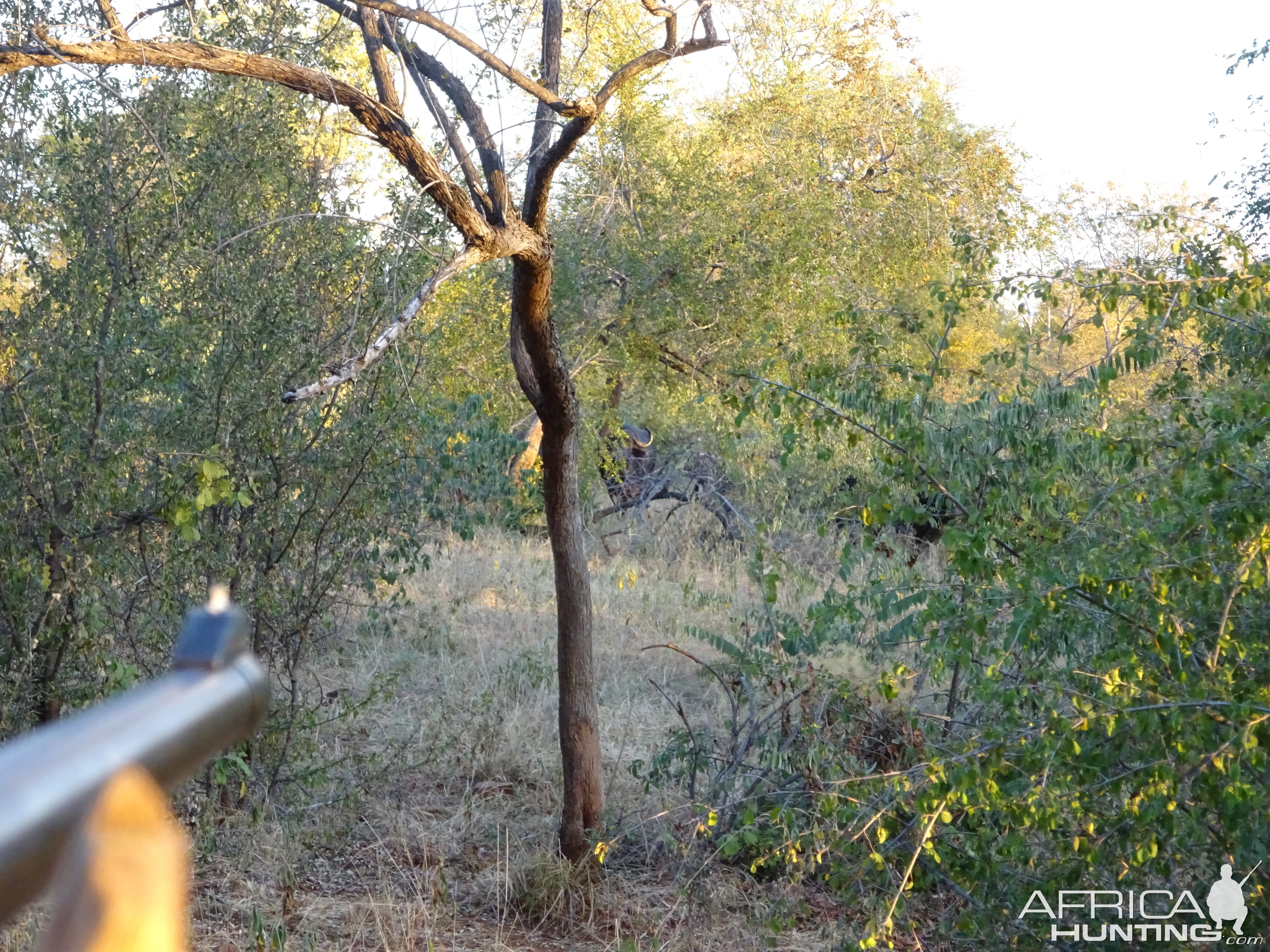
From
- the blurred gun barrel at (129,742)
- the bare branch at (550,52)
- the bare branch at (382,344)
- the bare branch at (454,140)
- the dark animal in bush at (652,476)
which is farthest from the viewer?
the dark animal in bush at (652,476)

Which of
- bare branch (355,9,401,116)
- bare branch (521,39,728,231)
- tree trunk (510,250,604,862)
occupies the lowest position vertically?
tree trunk (510,250,604,862)

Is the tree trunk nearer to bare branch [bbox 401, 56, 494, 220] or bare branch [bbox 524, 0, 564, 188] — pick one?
bare branch [bbox 401, 56, 494, 220]

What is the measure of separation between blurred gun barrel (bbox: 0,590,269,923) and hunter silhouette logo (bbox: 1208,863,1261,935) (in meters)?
3.14

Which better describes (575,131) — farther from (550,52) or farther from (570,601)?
(570,601)

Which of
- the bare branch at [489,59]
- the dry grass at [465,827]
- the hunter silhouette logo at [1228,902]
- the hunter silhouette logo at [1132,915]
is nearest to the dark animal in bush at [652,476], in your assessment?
the dry grass at [465,827]

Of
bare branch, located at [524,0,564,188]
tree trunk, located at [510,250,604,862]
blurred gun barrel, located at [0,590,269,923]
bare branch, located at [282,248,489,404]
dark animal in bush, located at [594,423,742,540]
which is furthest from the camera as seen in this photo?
dark animal in bush, located at [594,423,742,540]

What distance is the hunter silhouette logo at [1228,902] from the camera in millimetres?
3162

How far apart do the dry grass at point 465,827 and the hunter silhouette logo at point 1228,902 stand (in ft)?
5.14

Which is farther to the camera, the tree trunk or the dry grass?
the tree trunk

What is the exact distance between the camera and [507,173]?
4277 mm

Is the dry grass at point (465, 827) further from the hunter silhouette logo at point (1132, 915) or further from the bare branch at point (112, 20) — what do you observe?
the bare branch at point (112, 20)

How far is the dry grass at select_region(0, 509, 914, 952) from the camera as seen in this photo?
4363 mm

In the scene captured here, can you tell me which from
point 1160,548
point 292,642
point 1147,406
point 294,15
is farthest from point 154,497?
point 1147,406

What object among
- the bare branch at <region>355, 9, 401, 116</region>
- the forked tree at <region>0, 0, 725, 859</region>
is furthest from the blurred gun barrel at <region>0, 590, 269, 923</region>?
the bare branch at <region>355, 9, 401, 116</region>
